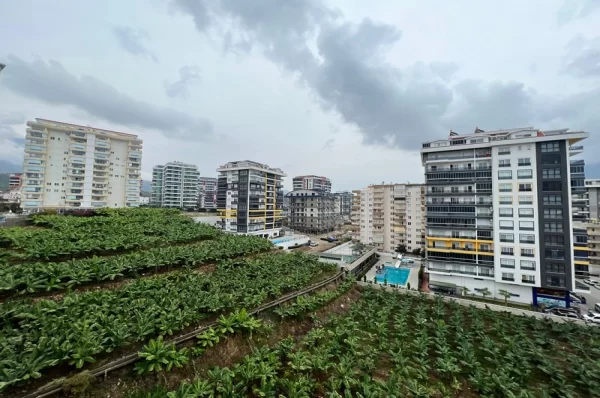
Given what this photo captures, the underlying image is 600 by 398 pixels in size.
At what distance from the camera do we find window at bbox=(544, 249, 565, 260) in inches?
1054

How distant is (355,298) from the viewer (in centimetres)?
1905

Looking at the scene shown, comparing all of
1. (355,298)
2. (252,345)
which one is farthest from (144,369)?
(355,298)

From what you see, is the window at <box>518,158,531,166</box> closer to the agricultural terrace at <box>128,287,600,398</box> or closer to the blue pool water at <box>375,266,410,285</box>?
the agricultural terrace at <box>128,287,600,398</box>

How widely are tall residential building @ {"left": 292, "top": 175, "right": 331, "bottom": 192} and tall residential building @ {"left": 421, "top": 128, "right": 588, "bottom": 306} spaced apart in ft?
234

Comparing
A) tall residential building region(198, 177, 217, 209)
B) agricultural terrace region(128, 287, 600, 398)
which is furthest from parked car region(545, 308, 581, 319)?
tall residential building region(198, 177, 217, 209)

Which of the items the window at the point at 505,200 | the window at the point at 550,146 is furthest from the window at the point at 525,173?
the window at the point at 505,200

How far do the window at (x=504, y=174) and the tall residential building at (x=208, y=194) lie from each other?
92.6 meters

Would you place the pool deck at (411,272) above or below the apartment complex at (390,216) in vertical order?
below

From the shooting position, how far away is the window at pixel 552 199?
27.0m

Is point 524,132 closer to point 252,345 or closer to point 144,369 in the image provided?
point 252,345

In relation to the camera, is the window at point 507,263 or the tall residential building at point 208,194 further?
the tall residential building at point 208,194

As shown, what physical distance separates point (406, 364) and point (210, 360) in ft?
27.9

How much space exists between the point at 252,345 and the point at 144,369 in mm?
3955

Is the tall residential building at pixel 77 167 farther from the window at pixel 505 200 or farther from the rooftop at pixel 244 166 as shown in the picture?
the window at pixel 505 200
